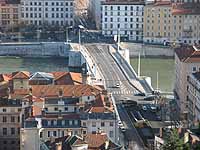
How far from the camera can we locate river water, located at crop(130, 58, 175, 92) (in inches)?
1010

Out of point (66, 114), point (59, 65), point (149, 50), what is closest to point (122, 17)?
point (149, 50)

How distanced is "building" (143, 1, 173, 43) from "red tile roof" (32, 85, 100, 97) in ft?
50.4

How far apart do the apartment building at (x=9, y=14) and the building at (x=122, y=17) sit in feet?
12.4

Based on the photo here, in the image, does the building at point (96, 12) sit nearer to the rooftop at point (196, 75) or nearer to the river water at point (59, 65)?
the river water at point (59, 65)

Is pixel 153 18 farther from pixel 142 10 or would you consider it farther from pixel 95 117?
pixel 95 117

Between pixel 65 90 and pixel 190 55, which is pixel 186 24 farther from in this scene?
pixel 65 90

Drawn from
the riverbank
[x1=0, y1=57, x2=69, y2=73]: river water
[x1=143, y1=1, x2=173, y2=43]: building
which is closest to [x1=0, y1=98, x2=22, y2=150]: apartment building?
[x1=0, y1=57, x2=69, y2=73]: river water

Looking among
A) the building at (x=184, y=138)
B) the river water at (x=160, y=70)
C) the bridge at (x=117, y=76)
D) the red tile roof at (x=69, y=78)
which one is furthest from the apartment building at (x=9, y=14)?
Result: the building at (x=184, y=138)

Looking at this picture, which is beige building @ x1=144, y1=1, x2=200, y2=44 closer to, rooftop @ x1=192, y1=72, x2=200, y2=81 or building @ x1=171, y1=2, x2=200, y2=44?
building @ x1=171, y1=2, x2=200, y2=44

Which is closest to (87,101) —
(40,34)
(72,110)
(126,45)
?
(72,110)

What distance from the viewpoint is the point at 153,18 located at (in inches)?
1334

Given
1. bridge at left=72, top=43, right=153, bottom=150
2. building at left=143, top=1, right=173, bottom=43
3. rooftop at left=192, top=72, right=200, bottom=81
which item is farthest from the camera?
building at left=143, top=1, right=173, bottom=43

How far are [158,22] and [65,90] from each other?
52.4ft

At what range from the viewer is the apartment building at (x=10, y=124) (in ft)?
56.7
